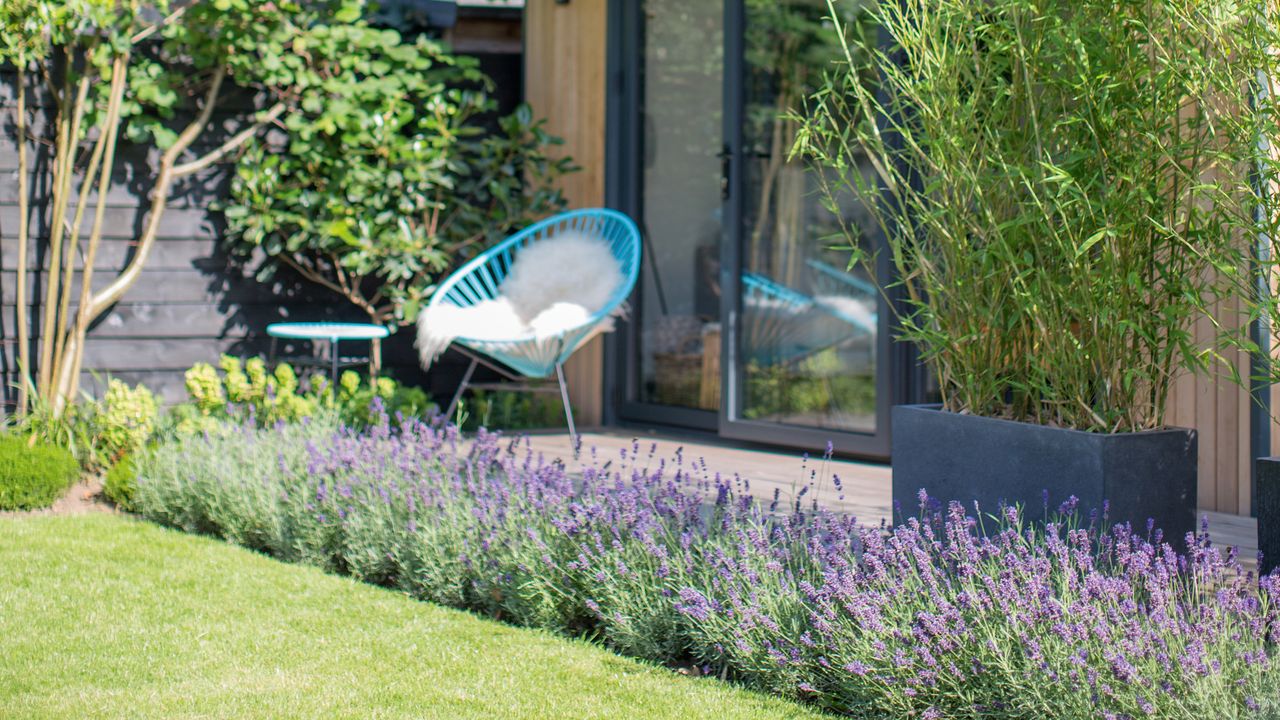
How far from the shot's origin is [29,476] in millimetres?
3910

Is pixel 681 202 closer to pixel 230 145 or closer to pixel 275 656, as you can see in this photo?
pixel 230 145

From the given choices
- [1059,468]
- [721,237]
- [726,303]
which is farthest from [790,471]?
[1059,468]

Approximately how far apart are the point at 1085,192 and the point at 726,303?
2.66 meters

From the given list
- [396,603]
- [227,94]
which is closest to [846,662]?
[396,603]

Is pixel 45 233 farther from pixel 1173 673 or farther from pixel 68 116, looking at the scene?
pixel 1173 673

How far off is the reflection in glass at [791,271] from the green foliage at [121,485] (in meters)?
2.19

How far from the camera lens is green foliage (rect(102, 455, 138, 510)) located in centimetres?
394

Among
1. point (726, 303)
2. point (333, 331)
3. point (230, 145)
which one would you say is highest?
point (230, 145)

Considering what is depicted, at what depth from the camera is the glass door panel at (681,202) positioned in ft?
17.3

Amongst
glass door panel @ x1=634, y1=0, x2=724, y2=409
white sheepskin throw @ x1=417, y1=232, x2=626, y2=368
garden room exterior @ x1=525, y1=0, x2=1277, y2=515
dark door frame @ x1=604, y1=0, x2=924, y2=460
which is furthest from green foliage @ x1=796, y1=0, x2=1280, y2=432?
glass door panel @ x1=634, y1=0, x2=724, y2=409

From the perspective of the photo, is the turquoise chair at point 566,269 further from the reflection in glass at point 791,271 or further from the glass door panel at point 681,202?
the reflection in glass at point 791,271

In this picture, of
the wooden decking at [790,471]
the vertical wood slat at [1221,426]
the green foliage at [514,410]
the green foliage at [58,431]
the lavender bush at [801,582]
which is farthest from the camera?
the green foliage at [514,410]

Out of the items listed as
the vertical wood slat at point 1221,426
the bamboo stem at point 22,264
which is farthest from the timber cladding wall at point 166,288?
the vertical wood slat at point 1221,426

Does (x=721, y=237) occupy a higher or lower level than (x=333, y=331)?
higher
